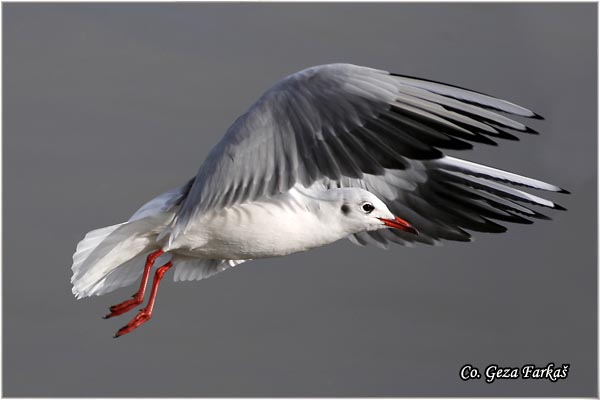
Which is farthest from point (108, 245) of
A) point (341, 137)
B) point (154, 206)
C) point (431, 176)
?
point (431, 176)

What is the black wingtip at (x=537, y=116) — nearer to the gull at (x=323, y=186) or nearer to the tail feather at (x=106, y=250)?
the gull at (x=323, y=186)

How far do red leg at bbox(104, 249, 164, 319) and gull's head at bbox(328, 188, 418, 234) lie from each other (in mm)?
670

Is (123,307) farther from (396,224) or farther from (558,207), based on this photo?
(558,207)

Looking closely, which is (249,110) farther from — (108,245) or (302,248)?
(108,245)

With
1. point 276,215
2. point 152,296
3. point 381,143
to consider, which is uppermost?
point 381,143

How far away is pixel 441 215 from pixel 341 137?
3.86 feet

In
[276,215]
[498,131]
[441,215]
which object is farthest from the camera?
[441,215]

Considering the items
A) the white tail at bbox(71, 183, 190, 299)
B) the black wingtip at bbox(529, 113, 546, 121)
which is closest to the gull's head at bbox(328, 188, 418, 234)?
the white tail at bbox(71, 183, 190, 299)

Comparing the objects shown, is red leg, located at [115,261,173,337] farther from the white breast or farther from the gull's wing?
the gull's wing

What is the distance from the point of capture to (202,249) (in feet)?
13.7

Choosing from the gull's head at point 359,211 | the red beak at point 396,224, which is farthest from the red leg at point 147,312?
the red beak at point 396,224

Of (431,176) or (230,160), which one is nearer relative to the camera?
(230,160)

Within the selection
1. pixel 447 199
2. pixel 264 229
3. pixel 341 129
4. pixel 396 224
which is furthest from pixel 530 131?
pixel 447 199

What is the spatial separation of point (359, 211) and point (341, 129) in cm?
52
